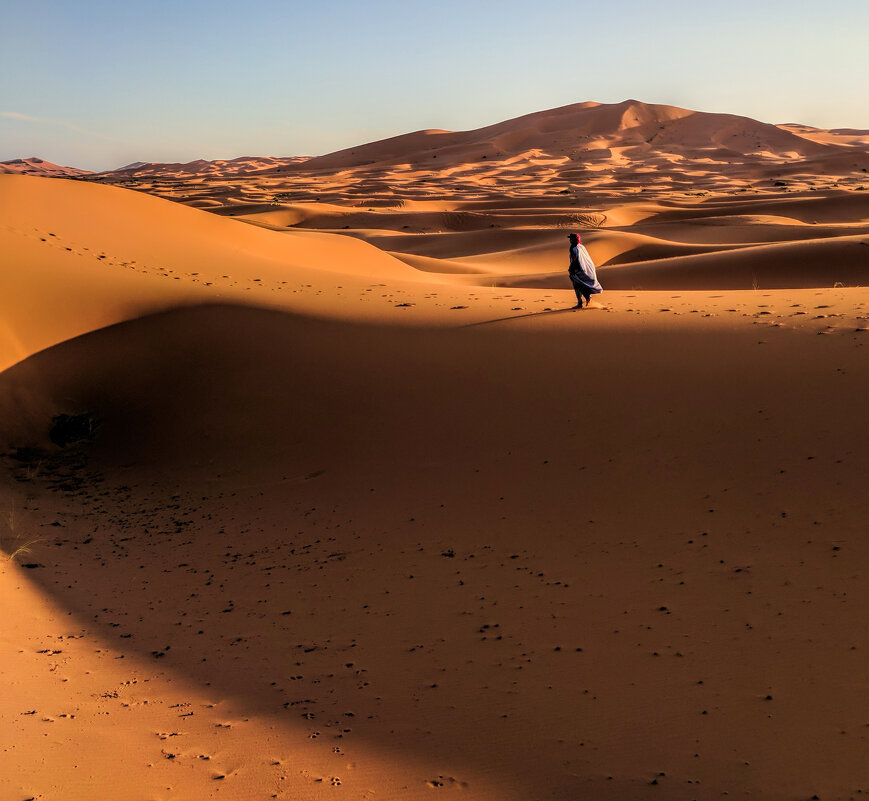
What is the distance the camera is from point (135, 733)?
4207mm

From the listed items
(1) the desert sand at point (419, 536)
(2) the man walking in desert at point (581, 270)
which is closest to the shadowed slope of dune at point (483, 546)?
(1) the desert sand at point (419, 536)

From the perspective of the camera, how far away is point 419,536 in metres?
6.51

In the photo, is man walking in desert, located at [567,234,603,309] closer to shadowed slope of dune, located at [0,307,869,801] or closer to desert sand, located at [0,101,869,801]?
desert sand, located at [0,101,869,801]

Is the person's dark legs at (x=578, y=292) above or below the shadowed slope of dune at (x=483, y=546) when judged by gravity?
above

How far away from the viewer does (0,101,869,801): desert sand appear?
3.94 m

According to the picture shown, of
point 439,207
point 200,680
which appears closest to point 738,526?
point 200,680

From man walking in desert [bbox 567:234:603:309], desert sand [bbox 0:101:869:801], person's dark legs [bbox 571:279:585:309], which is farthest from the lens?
person's dark legs [bbox 571:279:585:309]

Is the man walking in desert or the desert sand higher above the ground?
the man walking in desert

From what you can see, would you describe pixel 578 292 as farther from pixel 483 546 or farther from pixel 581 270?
pixel 483 546

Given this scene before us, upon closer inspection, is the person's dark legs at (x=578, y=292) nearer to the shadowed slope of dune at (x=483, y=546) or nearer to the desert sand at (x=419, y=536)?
the desert sand at (x=419, y=536)

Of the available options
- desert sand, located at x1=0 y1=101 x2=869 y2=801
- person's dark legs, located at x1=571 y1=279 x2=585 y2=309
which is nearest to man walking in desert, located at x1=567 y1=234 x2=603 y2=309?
person's dark legs, located at x1=571 y1=279 x2=585 y2=309

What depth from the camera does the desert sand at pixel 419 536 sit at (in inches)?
155

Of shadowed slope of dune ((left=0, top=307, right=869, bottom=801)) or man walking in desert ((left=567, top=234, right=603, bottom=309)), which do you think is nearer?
shadowed slope of dune ((left=0, top=307, right=869, bottom=801))

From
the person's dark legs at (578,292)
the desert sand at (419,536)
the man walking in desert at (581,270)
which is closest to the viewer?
the desert sand at (419,536)
